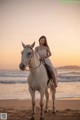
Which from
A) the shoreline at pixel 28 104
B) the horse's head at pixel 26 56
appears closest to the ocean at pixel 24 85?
the shoreline at pixel 28 104

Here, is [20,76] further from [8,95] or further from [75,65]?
[75,65]

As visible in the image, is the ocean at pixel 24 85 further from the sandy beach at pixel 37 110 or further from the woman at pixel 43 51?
the woman at pixel 43 51

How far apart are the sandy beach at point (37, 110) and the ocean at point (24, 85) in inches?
5.9

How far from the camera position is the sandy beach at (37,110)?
3111 mm

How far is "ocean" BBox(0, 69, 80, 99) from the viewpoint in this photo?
160 inches

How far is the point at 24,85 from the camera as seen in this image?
4398 mm

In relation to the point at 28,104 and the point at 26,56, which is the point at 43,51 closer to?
the point at 26,56

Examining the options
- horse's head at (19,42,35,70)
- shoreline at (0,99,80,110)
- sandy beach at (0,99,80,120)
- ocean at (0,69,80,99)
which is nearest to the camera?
horse's head at (19,42,35,70)

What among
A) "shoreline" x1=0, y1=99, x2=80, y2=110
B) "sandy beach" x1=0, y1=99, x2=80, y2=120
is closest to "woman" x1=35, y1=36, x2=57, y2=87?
"sandy beach" x1=0, y1=99, x2=80, y2=120

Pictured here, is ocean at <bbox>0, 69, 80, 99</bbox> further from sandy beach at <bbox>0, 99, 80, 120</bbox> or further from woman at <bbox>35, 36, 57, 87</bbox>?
woman at <bbox>35, 36, 57, 87</bbox>

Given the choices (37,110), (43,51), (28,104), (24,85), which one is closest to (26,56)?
(43,51)

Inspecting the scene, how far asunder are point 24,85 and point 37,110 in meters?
0.94

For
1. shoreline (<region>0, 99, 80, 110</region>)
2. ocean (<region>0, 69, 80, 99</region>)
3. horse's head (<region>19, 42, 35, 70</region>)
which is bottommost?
shoreline (<region>0, 99, 80, 110</region>)

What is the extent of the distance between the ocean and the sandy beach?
149 mm
